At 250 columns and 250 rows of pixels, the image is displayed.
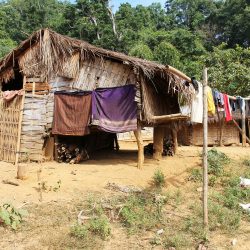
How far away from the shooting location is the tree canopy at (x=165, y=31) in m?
22.2

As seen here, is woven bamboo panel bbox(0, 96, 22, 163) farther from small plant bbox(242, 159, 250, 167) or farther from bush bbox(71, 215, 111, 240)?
small plant bbox(242, 159, 250, 167)

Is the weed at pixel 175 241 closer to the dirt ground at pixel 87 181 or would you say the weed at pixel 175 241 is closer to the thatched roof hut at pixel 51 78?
the dirt ground at pixel 87 181

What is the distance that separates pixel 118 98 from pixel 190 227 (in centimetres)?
491

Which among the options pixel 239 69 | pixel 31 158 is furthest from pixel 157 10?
pixel 31 158

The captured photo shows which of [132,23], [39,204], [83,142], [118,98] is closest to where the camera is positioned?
[39,204]

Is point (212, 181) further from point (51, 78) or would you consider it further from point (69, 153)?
point (51, 78)

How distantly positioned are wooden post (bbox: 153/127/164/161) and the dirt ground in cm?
26

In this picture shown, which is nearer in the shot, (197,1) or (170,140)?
(170,140)

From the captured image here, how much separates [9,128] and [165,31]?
1014 inches

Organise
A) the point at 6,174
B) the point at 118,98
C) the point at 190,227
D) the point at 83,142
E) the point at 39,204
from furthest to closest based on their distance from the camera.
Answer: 1. the point at 83,142
2. the point at 118,98
3. the point at 6,174
4. the point at 39,204
5. the point at 190,227

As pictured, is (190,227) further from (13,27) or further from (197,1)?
(197,1)

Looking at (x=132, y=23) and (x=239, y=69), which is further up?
(x=132, y=23)

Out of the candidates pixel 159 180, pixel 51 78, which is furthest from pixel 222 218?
pixel 51 78

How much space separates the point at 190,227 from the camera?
6.78 meters
